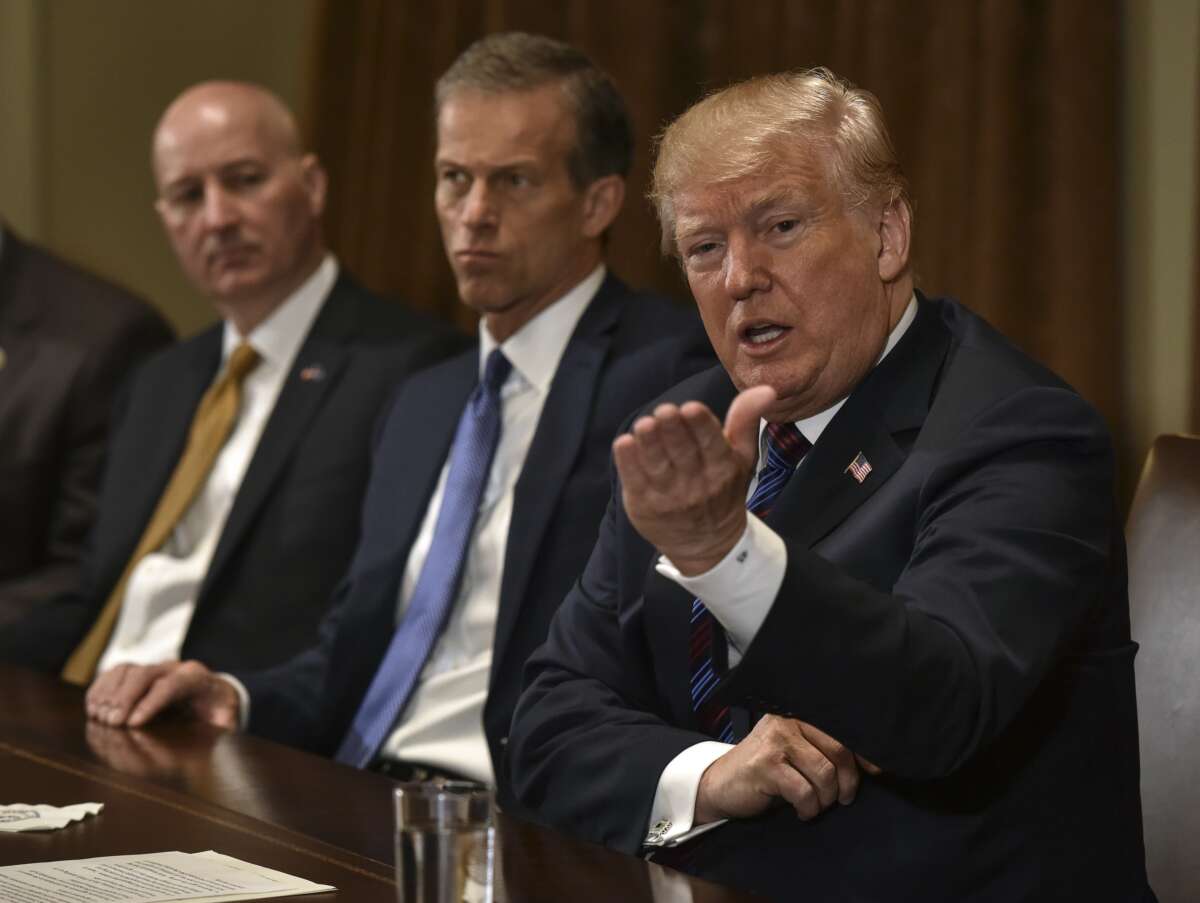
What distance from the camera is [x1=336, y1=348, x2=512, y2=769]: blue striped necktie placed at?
2.76 meters

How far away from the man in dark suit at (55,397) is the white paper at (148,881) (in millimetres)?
2241

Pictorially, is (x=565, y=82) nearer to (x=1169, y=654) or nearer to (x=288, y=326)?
(x=288, y=326)

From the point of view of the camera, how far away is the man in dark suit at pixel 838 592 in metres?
1.47

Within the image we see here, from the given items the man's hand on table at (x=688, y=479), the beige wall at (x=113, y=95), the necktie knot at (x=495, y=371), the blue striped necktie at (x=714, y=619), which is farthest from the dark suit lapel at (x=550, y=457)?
the beige wall at (x=113, y=95)

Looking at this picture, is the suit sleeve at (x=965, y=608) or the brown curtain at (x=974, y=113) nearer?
the suit sleeve at (x=965, y=608)

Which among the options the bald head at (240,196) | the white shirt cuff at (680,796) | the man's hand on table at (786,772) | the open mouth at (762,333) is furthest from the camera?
the bald head at (240,196)

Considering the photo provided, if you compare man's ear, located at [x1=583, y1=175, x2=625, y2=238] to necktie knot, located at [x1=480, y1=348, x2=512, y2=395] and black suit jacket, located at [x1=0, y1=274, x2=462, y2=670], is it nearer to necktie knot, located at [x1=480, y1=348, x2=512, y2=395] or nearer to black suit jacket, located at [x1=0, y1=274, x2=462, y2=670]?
necktie knot, located at [x1=480, y1=348, x2=512, y2=395]

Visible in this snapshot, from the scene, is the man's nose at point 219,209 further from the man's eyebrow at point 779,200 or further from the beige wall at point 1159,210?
the man's eyebrow at point 779,200

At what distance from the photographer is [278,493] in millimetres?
3287

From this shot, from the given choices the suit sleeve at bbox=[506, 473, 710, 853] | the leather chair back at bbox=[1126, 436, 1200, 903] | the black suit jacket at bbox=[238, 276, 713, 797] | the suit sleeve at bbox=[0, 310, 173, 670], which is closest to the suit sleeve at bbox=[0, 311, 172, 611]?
the suit sleeve at bbox=[0, 310, 173, 670]

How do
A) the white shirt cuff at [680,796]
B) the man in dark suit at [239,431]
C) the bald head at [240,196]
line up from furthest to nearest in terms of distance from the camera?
1. the bald head at [240,196]
2. the man in dark suit at [239,431]
3. the white shirt cuff at [680,796]

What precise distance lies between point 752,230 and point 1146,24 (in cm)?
163

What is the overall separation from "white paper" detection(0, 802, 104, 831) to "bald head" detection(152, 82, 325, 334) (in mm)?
1969

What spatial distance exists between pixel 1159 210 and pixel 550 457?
4.36ft
